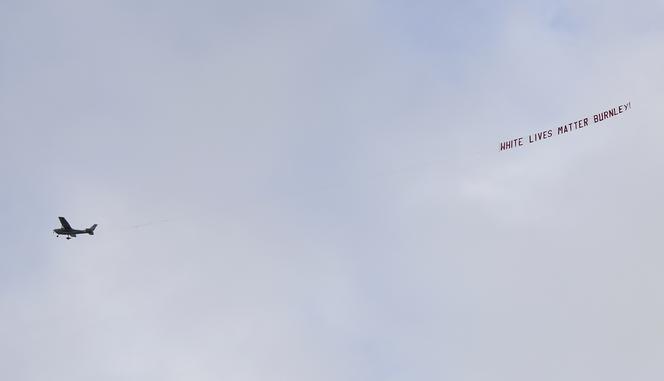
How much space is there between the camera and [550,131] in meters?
186

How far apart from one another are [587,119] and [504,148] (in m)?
24.2

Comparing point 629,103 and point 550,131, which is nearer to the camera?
point 629,103

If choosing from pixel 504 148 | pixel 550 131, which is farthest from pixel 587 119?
pixel 504 148

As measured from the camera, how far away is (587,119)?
181625 mm

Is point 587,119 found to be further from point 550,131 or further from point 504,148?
point 504,148

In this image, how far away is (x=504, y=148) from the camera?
188m

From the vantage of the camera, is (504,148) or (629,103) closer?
(629,103)

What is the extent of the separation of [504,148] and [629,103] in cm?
3536

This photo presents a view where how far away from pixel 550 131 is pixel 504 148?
14108mm

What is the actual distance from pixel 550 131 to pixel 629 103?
22.3 metres

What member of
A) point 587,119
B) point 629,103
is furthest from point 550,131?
point 629,103

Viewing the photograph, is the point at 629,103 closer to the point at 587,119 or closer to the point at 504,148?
the point at 587,119

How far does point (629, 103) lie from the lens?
571 feet

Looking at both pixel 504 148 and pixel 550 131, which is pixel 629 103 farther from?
pixel 504 148
